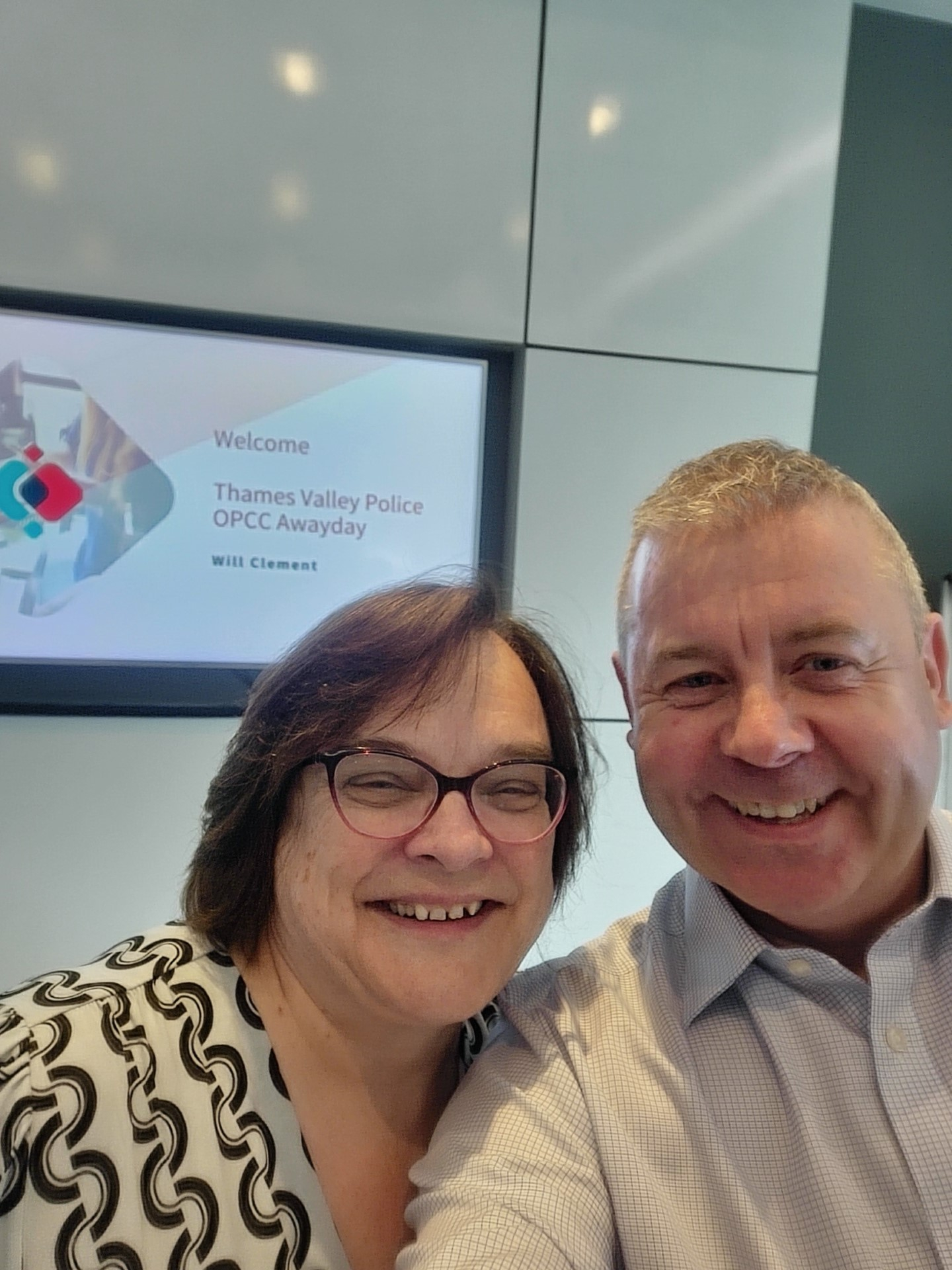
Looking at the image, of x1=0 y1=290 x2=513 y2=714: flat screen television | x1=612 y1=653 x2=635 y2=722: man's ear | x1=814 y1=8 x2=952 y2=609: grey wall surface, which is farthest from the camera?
x1=814 y1=8 x2=952 y2=609: grey wall surface

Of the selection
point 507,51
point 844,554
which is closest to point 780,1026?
point 844,554

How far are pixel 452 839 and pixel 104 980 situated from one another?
39cm

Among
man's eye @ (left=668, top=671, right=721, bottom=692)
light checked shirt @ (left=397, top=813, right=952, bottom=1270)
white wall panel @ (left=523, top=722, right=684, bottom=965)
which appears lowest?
white wall panel @ (left=523, top=722, right=684, bottom=965)

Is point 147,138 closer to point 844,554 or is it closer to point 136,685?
point 136,685

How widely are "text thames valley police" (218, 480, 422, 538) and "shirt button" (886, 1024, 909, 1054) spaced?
212 centimetres

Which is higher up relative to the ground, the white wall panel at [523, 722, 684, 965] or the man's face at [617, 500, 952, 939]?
the man's face at [617, 500, 952, 939]

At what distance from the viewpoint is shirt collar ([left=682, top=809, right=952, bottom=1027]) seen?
106cm

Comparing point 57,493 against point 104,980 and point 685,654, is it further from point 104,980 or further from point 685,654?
point 685,654

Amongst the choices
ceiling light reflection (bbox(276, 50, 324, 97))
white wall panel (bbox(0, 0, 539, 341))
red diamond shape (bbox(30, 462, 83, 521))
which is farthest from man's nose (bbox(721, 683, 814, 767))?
ceiling light reflection (bbox(276, 50, 324, 97))

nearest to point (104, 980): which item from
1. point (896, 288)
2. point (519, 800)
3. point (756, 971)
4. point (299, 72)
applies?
point (519, 800)

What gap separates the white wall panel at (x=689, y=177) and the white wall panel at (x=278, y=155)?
0.14 m

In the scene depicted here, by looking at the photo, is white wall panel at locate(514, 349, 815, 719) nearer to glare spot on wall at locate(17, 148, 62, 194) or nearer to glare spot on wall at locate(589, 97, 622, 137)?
glare spot on wall at locate(589, 97, 622, 137)

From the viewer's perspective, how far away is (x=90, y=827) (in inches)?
101

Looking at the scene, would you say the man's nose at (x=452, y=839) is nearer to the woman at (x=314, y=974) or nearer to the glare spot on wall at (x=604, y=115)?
the woman at (x=314, y=974)
